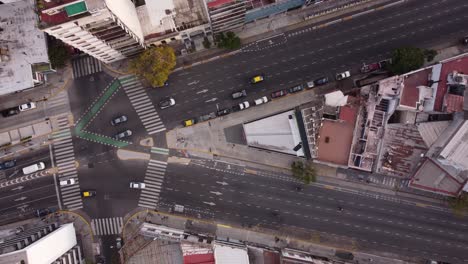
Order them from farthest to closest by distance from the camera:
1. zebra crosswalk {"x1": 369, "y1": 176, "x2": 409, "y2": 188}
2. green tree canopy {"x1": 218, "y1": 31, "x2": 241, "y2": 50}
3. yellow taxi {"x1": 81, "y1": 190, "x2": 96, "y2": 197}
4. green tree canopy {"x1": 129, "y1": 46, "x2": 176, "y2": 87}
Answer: zebra crosswalk {"x1": 369, "y1": 176, "x2": 409, "y2": 188} < yellow taxi {"x1": 81, "y1": 190, "x2": 96, "y2": 197} < green tree canopy {"x1": 218, "y1": 31, "x2": 241, "y2": 50} < green tree canopy {"x1": 129, "y1": 46, "x2": 176, "y2": 87}

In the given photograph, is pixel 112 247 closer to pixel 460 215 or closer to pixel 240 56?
pixel 240 56

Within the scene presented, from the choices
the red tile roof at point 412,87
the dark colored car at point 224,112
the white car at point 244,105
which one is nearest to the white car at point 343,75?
the red tile roof at point 412,87

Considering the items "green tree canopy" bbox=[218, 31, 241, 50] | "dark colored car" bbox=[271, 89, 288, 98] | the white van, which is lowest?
the white van

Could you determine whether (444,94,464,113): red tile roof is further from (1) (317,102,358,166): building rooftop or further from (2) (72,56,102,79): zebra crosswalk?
(2) (72,56,102,79): zebra crosswalk

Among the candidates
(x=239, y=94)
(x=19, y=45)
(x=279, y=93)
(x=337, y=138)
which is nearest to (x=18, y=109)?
(x=19, y=45)

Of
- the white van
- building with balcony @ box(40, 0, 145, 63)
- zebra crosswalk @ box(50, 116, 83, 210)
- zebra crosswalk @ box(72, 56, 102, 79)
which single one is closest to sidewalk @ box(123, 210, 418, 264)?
zebra crosswalk @ box(50, 116, 83, 210)

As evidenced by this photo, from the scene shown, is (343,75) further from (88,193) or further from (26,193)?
(26,193)

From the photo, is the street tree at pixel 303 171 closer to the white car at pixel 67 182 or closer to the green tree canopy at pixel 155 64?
the green tree canopy at pixel 155 64
